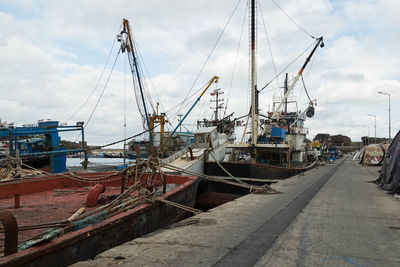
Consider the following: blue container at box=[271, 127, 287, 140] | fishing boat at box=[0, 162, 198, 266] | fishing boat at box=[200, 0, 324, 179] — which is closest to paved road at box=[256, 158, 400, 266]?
fishing boat at box=[0, 162, 198, 266]

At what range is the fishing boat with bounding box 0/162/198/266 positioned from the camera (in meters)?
3.40

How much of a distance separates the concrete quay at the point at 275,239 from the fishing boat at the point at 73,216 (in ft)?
1.24

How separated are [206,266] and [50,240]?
2.12 meters

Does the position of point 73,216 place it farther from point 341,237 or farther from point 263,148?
point 263,148

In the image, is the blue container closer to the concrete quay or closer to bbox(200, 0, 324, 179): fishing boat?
bbox(200, 0, 324, 179): fishing boat

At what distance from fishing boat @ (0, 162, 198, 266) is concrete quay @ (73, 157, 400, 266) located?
0.38 metres

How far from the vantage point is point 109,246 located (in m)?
4.62

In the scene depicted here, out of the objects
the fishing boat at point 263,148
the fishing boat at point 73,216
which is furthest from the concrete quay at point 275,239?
the fishing boat at point 263,148

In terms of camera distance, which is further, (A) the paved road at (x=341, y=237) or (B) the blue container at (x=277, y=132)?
(B) the blue container at (x=277, y=132)

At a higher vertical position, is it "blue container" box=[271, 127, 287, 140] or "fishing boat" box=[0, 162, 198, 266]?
"blue container" box=[271, 127, 287, 140]

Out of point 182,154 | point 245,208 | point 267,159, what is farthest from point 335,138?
point 245,208

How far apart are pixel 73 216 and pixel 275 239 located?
11.4 ft

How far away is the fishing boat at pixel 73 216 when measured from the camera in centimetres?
340

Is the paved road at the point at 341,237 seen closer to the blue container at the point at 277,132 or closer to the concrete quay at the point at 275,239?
the concrete quay at the point at 275,239
